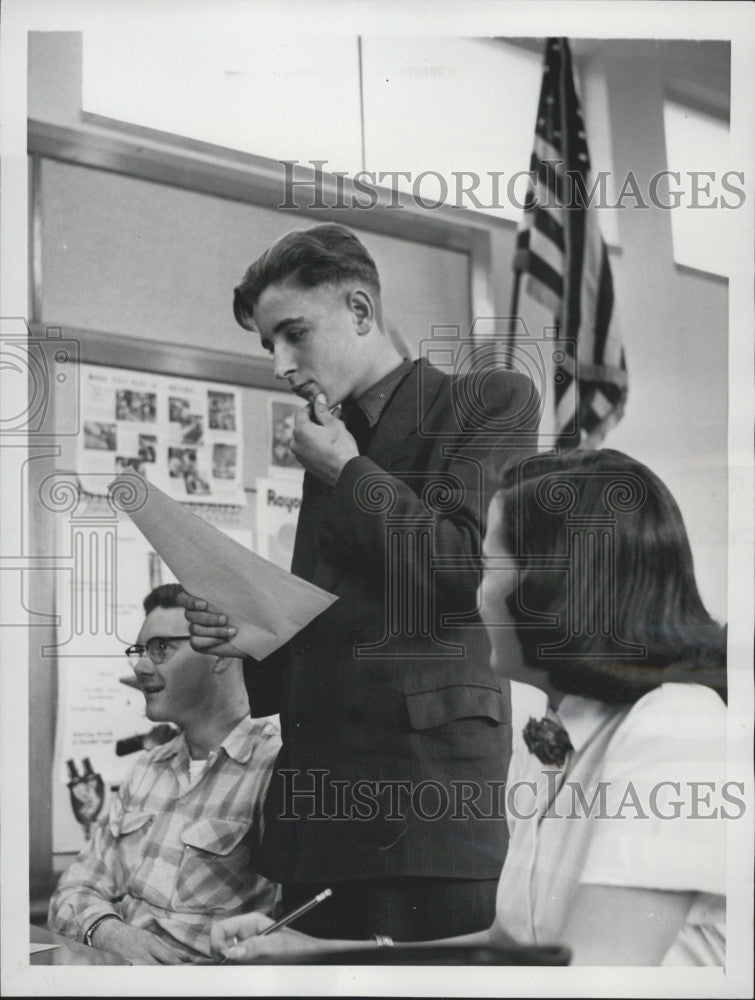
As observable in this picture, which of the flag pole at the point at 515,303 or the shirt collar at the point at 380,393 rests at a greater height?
the flag pole at the point at 515,303

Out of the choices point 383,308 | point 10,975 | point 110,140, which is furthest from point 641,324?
point 10,975

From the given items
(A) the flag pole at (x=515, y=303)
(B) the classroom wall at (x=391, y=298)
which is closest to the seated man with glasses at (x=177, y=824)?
(B) the classroom wall at (x=391, y=298)

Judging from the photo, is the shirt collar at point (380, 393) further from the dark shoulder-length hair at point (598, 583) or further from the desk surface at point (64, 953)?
the desk surface at point (64, 953)

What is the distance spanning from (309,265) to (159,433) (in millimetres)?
435

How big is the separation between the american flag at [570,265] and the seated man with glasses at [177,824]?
823 millimetres

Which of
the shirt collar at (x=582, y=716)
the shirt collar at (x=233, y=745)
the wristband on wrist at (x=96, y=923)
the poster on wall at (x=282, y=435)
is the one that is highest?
the poster on wall at (x=282, y=435)

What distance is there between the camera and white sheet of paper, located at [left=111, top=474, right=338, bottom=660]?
2.25m

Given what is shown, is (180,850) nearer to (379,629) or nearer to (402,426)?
(379,629)

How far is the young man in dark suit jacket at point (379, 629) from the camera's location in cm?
223

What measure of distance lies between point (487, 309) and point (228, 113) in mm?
634

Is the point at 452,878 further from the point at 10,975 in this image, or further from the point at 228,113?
the point at 228,113

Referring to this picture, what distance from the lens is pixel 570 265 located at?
232 centimetres

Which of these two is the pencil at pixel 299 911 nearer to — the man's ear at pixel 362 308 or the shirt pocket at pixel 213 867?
the shirt pocket at pixel 213 867

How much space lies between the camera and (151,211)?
7.58 feet
